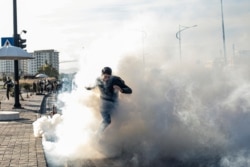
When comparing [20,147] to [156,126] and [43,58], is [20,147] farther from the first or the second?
[43,58]

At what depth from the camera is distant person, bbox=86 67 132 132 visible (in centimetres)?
810

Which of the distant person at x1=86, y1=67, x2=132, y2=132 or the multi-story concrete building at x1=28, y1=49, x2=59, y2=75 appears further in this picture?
the multi-story concrete building at x1=28, y1=49, x2=59, y2=75

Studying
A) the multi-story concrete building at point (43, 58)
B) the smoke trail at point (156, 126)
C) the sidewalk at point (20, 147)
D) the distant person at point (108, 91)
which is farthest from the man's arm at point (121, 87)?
the multi-story concrete building at point (43, 58)

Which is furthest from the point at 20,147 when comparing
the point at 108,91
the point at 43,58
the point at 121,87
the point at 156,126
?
the point at 43,58

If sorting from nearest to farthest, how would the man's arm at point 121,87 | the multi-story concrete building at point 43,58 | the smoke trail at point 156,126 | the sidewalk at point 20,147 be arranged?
1. the sidewalk at point 20,147
2. the man's arm at point 121,87
3. the smoke trail at point 156,126
4. the multi-story concrete building at point 43,58

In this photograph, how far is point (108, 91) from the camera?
8.23m

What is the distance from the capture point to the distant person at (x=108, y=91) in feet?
26.6

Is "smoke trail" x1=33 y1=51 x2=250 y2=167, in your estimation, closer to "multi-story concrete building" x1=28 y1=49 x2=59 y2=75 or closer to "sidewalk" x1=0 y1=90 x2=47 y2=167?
"sidewalk" x1=0 y1=90 x2=47 y2=167

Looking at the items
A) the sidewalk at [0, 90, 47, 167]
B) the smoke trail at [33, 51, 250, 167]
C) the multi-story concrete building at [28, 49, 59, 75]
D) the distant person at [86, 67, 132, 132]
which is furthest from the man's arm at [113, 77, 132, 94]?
the multi-story concrete building at [28, 49, 59, 75]

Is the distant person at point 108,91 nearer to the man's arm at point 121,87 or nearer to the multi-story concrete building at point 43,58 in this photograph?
the man's arm at point 121,87

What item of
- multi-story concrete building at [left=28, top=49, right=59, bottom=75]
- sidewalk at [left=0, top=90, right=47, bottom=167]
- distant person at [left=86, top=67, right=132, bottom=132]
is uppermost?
multi-story concrete building at [left=28, top=49, right=59, bottom=75]

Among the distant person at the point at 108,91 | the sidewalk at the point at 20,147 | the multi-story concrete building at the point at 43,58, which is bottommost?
the sidewalk at the point at 20,147

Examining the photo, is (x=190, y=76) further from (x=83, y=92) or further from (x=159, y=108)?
(x=83, y=92)

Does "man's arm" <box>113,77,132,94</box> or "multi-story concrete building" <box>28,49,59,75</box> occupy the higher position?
"multi-story concrete building" <box>28,49,59,75</box>
